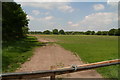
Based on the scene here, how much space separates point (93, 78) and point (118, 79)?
3.00 ft

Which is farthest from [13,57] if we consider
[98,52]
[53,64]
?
[98,52]

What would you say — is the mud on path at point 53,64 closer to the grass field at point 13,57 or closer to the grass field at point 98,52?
the grass field at point 13,57

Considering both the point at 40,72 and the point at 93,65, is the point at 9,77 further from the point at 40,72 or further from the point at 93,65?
the point at 93,65

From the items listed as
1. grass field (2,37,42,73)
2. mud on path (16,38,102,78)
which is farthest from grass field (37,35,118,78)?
grass field (2,37,42,73)

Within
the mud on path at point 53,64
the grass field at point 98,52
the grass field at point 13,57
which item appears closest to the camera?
the mud on path at point 53,64

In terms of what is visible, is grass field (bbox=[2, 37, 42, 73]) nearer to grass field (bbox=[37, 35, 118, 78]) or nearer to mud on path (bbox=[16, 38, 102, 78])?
mud on path (bbox=[16, 38, 102, 78])

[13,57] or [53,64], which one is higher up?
[13,57]

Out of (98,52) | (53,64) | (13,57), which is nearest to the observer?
(53,64)

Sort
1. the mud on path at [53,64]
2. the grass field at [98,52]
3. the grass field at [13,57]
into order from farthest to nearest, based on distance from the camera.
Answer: the grass field at [13,57]
the grass field at [98,52]
the mud on path at [53,64]

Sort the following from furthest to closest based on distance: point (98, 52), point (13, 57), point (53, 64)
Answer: point (98, 52) → point (13, 57) → point (53, 64)

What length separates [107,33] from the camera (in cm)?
11325

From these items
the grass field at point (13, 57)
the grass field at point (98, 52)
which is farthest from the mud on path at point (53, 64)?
the grass field at point (98, 52)

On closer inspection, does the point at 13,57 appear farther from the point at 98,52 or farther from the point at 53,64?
the point at 98,52

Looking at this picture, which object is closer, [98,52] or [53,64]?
[53,64]
